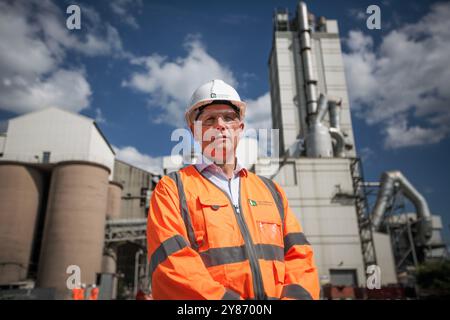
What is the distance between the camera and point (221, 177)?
1866 mm

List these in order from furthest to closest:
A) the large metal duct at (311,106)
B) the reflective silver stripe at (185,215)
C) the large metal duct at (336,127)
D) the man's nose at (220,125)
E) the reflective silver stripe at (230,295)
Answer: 1. the large metal duct at (336,127)
2. the large metal duct at (311,106)
3. the man's nose at (220,125)
4. the reflective silver stripe at (185,215)
5. the reflective silver stripe at (230,295)

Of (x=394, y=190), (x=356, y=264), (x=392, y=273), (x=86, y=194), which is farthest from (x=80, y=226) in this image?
(x=394, y=190)

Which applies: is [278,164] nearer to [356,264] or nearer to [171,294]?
[356,264]

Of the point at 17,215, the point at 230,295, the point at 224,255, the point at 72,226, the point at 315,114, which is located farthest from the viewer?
the point at 315,114

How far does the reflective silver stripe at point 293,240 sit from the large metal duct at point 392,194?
3073 cm

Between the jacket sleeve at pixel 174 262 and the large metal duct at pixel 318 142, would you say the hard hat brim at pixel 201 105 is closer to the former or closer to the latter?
the jacket sleeve at pixel 174 262

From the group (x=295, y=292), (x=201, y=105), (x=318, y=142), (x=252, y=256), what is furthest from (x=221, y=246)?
(x=318, y=142)

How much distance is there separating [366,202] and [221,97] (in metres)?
29.2

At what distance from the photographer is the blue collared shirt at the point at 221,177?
1.79 m

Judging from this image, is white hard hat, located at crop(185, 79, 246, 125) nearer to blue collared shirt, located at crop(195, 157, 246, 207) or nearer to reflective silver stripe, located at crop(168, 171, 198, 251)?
blue collared shirt, located at crop(195, 157, 246, 207)

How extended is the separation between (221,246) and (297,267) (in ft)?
1.57

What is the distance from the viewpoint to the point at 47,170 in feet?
85.8

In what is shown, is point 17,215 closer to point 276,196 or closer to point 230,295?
point 276,196

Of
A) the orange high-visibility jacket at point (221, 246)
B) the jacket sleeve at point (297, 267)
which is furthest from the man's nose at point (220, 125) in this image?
the jacket sleeve at point (297, 267)
